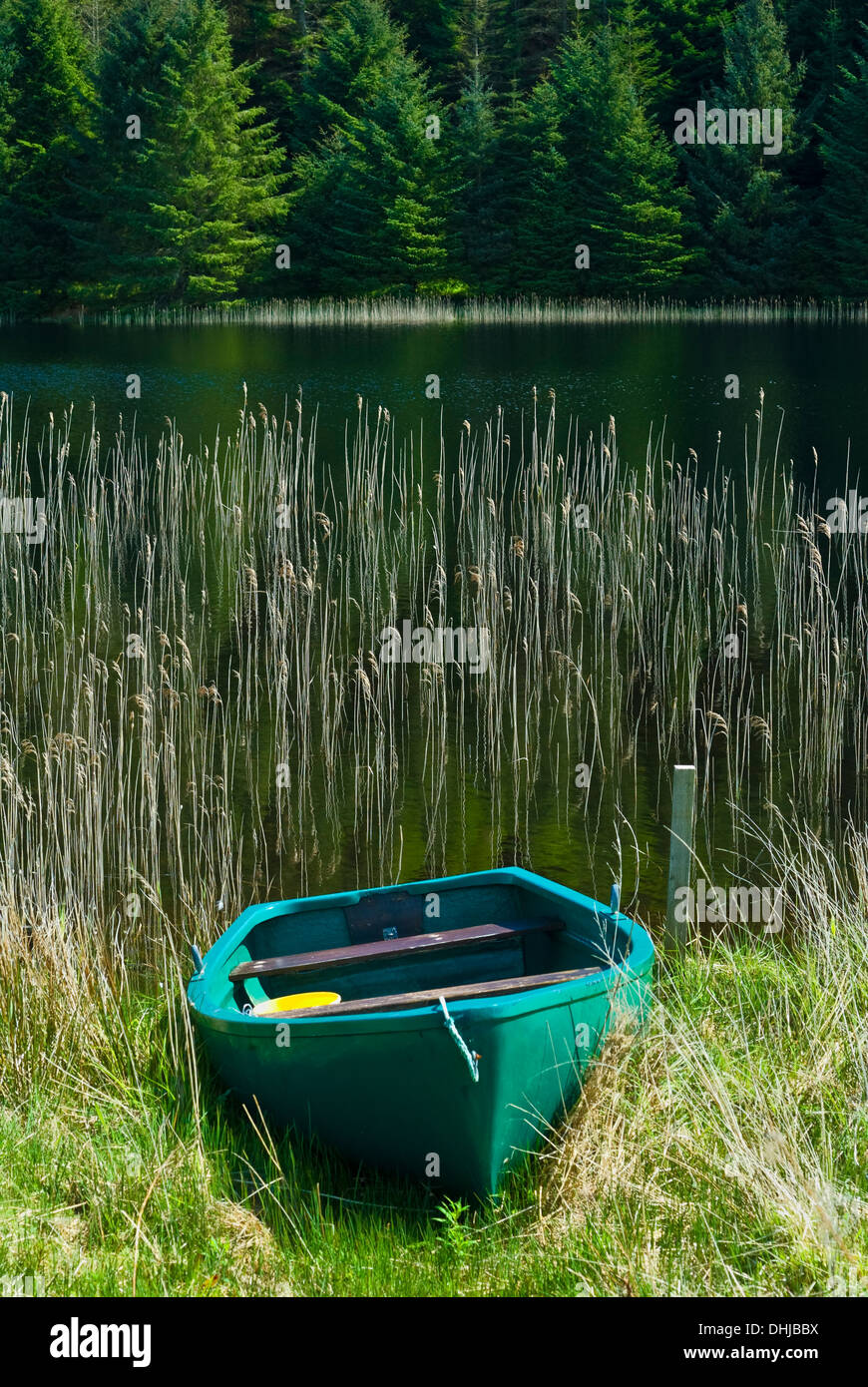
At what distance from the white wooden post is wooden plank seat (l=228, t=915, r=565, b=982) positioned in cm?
59

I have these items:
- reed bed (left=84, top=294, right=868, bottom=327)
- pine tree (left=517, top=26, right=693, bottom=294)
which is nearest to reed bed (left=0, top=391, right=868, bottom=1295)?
reed bed (left=84, top=294, right=868, bottom=327)

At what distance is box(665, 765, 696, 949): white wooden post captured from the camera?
16.7 feet

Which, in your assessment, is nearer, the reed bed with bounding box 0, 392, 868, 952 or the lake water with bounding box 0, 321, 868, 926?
the reed bed with bounding box 0, 392, 868, 952

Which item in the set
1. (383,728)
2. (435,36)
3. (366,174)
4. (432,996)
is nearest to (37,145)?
(366,174)

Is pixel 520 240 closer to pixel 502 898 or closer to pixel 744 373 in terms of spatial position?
pixel 744 373

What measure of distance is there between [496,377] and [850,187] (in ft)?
68.9

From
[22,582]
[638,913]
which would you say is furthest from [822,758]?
[22,582]

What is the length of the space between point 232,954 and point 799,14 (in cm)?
4293

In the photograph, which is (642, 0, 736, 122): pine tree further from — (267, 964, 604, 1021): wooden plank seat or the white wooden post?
(267, 964, 604, 1021): wooden plank seat

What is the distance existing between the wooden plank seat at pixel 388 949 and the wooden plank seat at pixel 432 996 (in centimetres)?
36

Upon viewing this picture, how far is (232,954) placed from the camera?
4555 millimetres

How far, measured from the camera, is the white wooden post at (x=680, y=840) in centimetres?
510

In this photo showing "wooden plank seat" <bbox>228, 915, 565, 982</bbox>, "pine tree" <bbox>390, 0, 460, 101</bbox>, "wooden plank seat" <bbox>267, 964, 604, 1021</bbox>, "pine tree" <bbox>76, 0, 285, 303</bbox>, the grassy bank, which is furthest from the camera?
"pine tree" <bbox>390, 0, 460, 101</bbox>

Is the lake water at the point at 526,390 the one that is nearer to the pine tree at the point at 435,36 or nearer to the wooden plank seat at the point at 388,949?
the wooden plank seat at the point at 388,949
